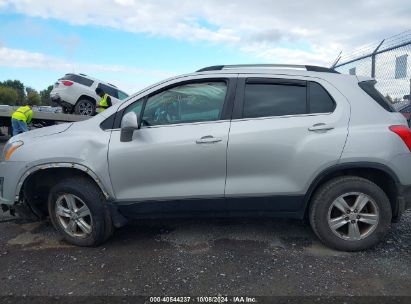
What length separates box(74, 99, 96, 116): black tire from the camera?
42.3 feet

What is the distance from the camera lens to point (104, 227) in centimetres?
393

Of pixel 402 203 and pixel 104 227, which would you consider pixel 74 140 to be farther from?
pixel 402 203

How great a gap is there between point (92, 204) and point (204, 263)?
127 cm

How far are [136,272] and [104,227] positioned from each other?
72cm

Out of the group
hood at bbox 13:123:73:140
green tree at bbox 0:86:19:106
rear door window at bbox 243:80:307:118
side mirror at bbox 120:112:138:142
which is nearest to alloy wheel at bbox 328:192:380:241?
rear door window at bbox 243:80:307:118

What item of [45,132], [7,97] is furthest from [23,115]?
[7,97]

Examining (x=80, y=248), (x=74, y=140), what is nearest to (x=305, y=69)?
(x=74, y=140)

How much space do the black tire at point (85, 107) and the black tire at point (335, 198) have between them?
10642mm

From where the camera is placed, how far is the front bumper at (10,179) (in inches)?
158

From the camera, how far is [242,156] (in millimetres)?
3637

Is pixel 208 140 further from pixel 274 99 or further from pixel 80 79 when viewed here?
pixel 80 79

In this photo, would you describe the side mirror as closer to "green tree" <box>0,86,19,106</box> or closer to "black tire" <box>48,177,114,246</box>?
"black tire" <box>48,177,114,246</box>

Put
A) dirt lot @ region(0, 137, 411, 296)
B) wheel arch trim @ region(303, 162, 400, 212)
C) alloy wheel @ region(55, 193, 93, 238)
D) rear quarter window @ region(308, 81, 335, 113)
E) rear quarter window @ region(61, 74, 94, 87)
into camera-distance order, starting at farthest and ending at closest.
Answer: rear quarter window @ region(61, 74, 94, 87) → alloy wheel @ region(55, 193, 93, 238) → rear quarter window @ region(308, 81, 335, 113) → wheel arch trim @ region(303, 162, 400, 212) → dirt lot @ region(0, 137, 411, 296)

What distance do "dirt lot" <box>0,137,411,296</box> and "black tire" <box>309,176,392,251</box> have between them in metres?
0.11
